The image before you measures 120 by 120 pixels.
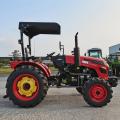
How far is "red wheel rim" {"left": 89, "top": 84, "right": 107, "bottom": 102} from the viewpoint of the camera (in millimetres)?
11893

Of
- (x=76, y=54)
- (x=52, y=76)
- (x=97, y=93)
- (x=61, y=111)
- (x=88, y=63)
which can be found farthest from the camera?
(x=52, y=76)

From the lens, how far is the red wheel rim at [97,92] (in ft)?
39.0

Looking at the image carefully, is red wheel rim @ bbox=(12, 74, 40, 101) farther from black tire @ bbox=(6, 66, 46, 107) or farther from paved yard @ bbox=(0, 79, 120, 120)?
paved yard @ bbox=(0, 79, 120, 120)

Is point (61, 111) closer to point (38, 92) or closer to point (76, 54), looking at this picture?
point (38, 92)

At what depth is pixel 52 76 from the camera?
12.8 m

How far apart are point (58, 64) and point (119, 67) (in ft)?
48.2

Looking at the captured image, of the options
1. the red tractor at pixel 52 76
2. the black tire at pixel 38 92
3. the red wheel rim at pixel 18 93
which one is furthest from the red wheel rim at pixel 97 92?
the red wheel rim at pixel 18 93

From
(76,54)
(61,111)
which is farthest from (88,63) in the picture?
(61,111)

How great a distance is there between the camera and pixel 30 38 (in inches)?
525

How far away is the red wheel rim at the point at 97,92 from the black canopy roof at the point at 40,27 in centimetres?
209

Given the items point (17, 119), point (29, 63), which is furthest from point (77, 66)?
point (17, 119)

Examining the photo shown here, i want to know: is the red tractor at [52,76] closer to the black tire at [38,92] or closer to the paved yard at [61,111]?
the black tire at [38,92]

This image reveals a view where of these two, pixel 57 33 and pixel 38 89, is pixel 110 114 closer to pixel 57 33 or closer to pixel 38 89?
pixel 38 89

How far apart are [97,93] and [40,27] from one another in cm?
264
